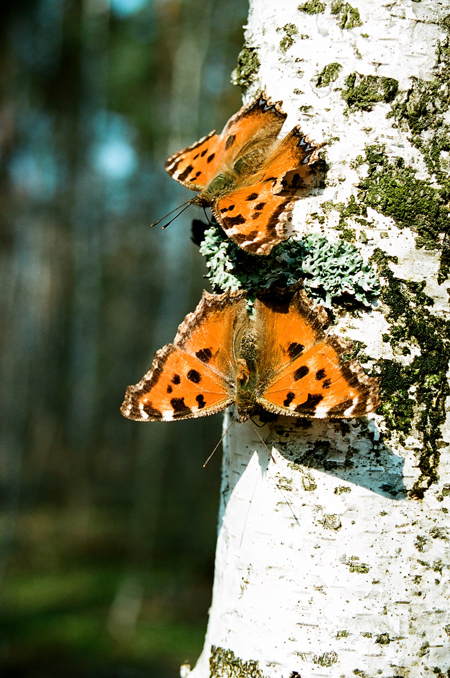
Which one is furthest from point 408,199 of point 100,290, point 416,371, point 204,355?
point 100,290

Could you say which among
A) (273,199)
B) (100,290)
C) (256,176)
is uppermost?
(100,290)

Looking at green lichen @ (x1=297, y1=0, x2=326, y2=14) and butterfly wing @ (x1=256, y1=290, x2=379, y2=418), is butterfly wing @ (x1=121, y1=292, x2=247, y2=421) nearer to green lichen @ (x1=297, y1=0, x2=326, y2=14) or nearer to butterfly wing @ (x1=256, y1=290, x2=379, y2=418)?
butterfly wing @ (x1=256, y1=290, x2=379, y2=418)

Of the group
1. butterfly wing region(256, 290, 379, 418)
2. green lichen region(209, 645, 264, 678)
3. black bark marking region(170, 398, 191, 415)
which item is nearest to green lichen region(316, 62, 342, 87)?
butterfly wing region(256, 290, 379, 418)

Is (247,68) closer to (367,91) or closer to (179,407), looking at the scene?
(367,91)

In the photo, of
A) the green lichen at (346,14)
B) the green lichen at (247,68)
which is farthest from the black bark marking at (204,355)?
the green lichen at (346,14)

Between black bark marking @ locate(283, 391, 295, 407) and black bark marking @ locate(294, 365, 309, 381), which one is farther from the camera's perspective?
black bark marking @ locate(294, 365, 309, 381)

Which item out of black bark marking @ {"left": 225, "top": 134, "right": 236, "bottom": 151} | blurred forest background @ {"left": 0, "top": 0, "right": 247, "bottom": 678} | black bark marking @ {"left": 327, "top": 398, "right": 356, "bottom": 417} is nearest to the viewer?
black bark marking @ {"left": 327, "top": 398, "right": 356, "bottom": 417}

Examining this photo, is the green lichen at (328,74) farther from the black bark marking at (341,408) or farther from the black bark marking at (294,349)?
the black bark marking at (341,408)
